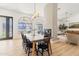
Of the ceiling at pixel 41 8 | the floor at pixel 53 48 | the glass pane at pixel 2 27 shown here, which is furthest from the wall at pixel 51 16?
the glass pane at pixel 2 27

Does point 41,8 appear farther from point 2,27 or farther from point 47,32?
point 2,27

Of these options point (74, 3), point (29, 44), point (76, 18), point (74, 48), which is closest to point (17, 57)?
point (29, 44)

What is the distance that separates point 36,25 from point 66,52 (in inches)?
31.1

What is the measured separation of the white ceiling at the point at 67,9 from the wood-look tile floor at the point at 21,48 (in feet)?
1.79

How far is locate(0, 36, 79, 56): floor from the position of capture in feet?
6.93

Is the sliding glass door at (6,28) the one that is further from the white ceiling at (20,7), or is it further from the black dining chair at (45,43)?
the black dining chair at (45,43)

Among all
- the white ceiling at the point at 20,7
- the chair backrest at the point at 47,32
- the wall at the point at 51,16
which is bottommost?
the chair backrest at the point at 47,32

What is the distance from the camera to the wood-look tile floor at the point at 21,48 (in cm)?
211

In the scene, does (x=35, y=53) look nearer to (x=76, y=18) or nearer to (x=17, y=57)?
(x=17, y=57)

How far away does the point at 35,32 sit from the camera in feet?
6.98

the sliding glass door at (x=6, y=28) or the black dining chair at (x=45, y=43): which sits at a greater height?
the sliding glass door at (x=6, y=28)

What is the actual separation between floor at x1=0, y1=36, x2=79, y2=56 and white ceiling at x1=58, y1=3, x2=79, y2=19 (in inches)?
17.5

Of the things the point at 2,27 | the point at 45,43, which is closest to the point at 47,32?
the point at 45,43

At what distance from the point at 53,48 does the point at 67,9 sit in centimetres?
80
